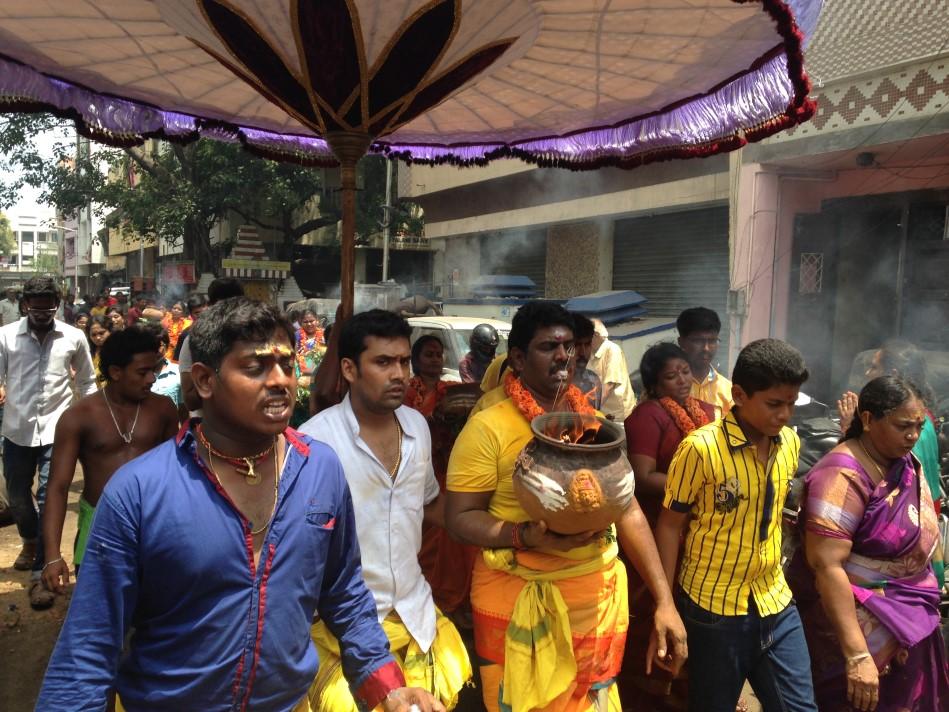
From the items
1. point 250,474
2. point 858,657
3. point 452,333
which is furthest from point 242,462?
point 452,333

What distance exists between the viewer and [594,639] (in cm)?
253

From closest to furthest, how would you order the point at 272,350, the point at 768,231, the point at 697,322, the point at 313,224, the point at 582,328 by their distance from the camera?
the point at 272,350 < the point at 697,322 < the point at 582,328 < the point at 768,231 < the point at 313,224

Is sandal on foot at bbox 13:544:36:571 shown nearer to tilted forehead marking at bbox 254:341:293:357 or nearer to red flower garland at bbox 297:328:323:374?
red flower garland at bbox 297:328:323:374

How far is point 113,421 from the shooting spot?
11.3 feet

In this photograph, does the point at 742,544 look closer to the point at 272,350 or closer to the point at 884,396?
the point at 884,396

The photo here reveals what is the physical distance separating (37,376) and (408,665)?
388cm

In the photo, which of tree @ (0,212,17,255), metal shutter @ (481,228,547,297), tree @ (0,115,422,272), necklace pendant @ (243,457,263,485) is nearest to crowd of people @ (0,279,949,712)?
necklace pendant @ (243,457,263,485)

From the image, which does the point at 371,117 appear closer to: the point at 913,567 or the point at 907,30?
the point at 913,567

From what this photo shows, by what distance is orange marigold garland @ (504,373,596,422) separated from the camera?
8.51 feet

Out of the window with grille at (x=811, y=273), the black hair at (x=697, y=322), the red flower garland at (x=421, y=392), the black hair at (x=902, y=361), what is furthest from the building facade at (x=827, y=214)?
the red flower garland at (x=421, y=392)

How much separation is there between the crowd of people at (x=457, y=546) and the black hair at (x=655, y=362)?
0.05 ft

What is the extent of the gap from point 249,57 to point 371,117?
25.2 inches

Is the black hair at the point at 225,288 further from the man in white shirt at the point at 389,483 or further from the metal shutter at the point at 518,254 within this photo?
the metal shutter at the point at 518,254

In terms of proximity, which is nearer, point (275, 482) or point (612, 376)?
point (275, 482)
